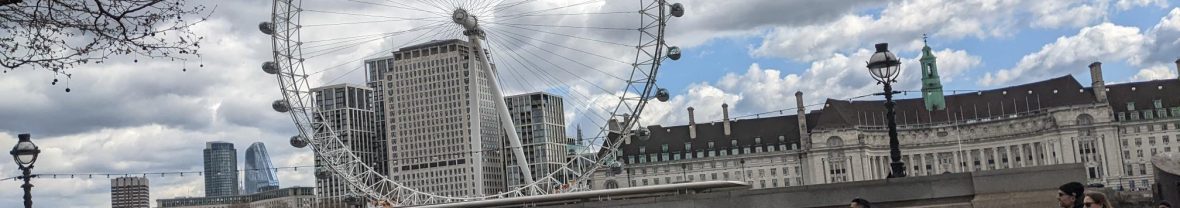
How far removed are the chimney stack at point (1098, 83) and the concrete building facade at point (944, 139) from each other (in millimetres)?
101

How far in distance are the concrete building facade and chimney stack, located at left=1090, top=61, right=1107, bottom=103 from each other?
0.33 ft

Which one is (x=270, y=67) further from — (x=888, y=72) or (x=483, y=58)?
(x=888, y=72)

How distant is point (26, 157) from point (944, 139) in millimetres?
127043

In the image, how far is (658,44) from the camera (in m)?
59.3

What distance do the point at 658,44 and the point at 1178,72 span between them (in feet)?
303

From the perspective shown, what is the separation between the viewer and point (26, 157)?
20.9m

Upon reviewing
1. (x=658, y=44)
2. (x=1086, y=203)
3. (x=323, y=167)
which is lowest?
(x=1086, y=203)

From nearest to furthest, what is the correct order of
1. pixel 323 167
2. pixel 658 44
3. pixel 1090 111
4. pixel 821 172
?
pixel 658 44
pixel 323 167
pixel 1090 111
pixel 821 172

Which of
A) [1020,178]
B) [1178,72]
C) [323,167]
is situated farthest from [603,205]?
[1178,72]

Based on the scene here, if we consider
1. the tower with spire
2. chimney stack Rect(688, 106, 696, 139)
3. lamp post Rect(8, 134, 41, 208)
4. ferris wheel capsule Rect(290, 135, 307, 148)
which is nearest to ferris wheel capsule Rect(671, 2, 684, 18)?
ferris wheel capsule Rect(290, 135, 307, 148)

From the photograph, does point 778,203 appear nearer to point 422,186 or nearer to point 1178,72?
point 1178,72

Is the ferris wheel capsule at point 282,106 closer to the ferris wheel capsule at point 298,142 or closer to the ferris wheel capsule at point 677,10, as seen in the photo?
the ferris wheel capsule at point 298,142


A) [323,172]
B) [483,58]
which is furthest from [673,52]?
[323,172]

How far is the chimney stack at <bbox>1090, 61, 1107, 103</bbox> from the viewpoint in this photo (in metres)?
127
